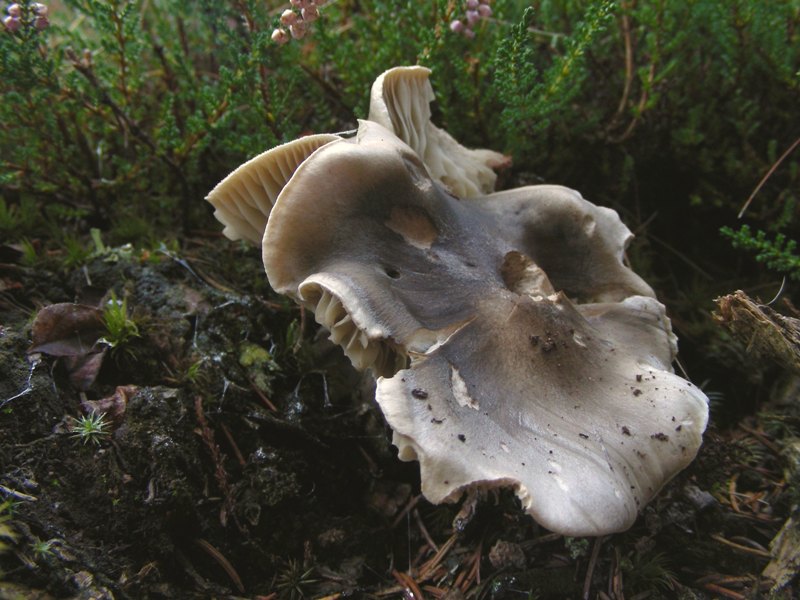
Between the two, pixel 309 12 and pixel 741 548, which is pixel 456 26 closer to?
pixel 309 12

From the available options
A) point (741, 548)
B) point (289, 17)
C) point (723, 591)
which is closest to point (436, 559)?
point (723, 591)

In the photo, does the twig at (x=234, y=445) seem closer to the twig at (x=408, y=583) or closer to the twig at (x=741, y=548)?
the twig at (x=408, y=583)

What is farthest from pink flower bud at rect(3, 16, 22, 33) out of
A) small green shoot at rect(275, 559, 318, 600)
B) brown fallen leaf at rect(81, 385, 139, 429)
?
small green shoot at rect(275, 559, 318, 600)

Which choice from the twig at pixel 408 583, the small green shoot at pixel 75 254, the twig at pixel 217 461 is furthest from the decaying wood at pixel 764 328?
the small green shoot at pixel 75 254

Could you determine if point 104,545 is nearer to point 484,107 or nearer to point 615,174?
point 484,107

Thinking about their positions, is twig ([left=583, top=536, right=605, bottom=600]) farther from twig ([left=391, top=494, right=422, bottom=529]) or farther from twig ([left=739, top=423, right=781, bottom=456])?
twig ([left=739, top=423, right=781, bottom=456])
